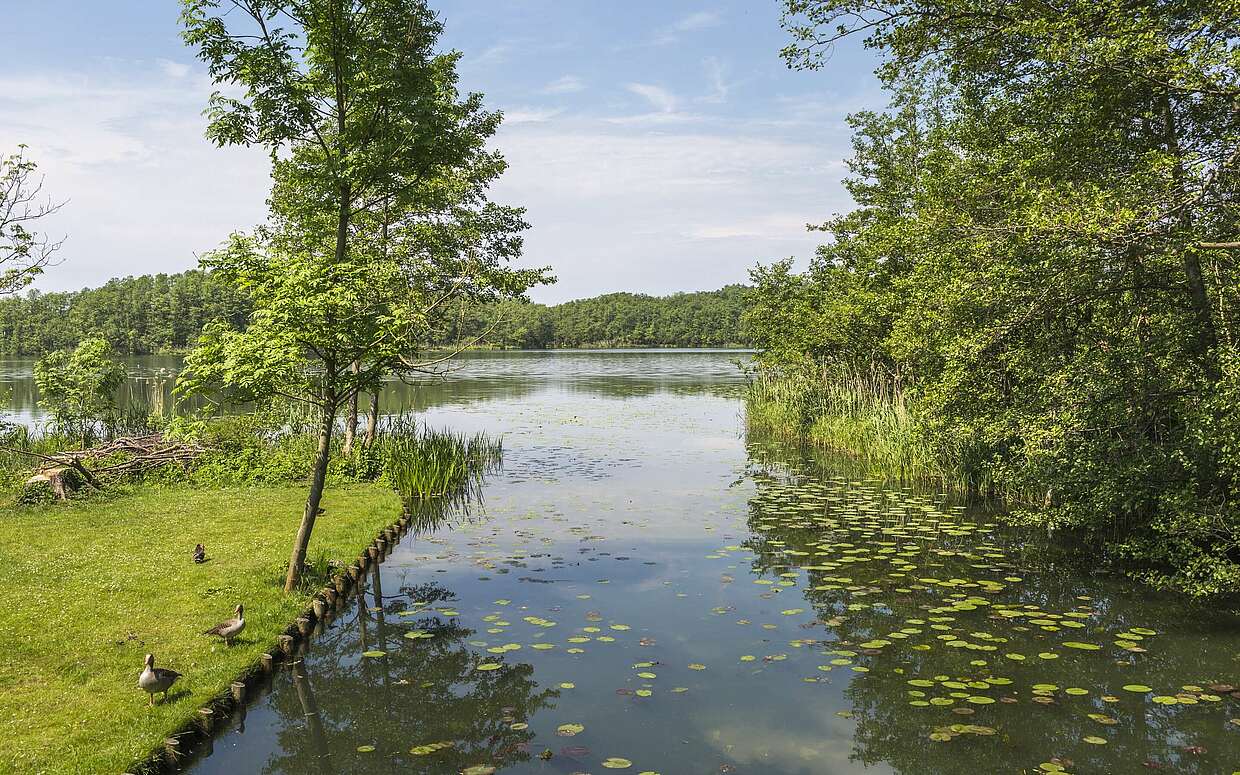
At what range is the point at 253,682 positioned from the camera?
263 inches

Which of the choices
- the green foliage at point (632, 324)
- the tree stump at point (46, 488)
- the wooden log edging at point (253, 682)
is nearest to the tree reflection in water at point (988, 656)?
the wooden log edging at point (253, 682)

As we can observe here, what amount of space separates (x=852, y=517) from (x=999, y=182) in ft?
18.2

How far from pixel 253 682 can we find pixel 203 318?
100353 millimetres

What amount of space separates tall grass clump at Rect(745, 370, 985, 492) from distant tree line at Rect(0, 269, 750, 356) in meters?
29.6

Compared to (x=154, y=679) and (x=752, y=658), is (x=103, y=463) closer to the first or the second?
(x=154, y=679)

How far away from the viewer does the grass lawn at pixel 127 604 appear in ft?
17.9

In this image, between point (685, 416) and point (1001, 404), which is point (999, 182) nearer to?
point (1001, 404)

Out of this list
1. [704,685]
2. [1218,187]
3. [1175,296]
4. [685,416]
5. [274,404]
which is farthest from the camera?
[685,416]

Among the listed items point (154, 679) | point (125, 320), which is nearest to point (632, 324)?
point (125, 320)

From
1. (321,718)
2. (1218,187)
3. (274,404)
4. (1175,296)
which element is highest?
(1218,187)

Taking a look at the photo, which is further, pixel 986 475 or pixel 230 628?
pixel 986 475

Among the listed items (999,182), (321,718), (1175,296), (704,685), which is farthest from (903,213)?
(321,718)

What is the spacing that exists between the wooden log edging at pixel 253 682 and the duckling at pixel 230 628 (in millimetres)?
332

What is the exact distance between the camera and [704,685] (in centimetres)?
673
